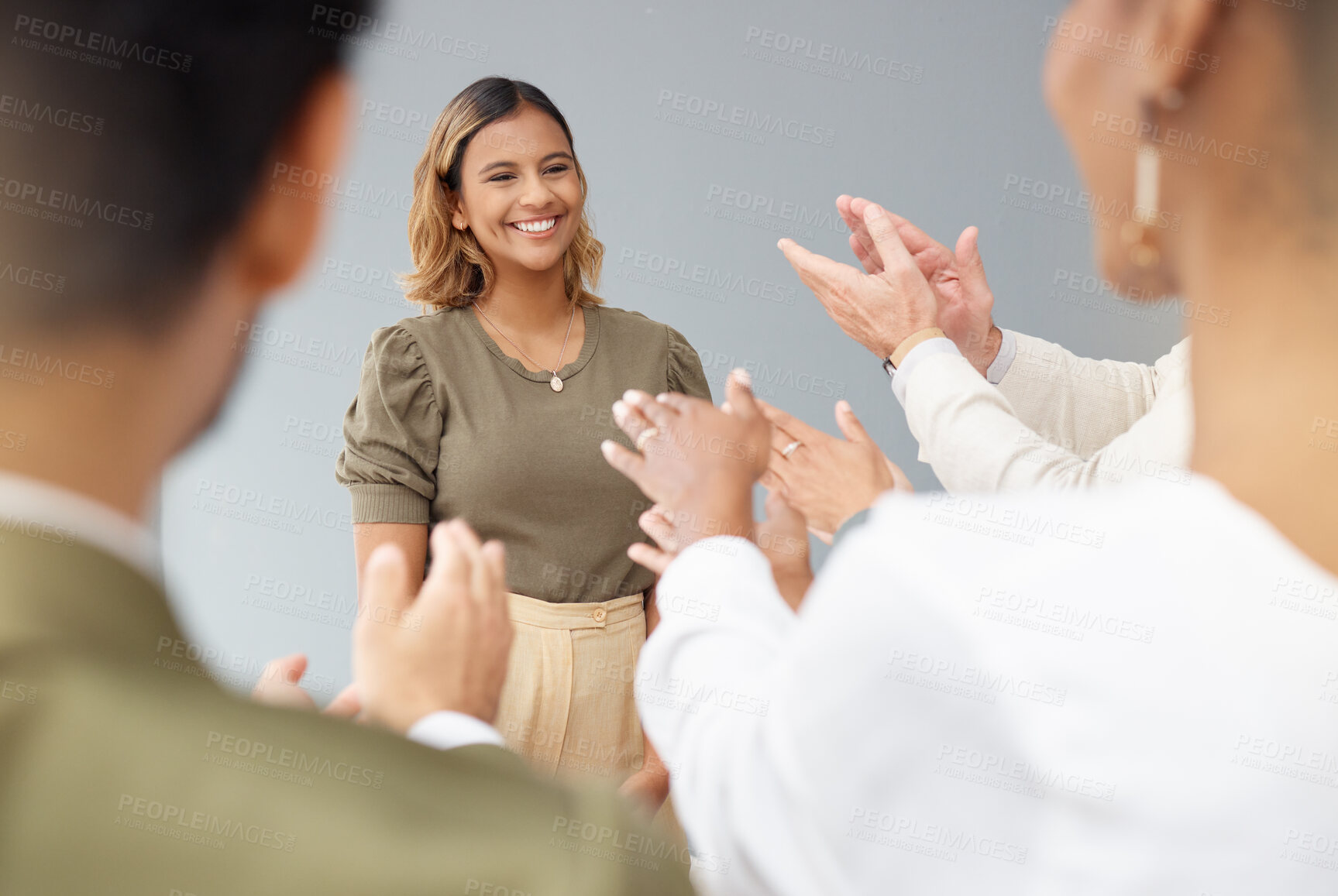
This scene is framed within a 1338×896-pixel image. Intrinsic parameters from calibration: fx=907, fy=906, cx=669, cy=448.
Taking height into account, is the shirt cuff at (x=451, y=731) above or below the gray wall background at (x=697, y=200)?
below

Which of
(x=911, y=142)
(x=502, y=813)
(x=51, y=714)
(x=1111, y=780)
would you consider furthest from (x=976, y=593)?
(x=911, y=142)

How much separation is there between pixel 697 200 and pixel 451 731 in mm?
913

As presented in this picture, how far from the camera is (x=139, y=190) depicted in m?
0.38

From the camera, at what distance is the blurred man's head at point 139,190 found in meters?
0.36

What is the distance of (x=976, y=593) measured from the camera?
47 centimetres

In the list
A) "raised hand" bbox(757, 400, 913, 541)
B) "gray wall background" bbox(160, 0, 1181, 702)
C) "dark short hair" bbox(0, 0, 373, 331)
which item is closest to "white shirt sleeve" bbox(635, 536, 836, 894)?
"raised hand" bbox(757, 400, 913, 541)

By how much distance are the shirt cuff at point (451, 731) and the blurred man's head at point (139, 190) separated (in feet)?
0.58

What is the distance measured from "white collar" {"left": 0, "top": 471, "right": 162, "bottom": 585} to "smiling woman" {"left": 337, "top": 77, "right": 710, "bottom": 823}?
43 centimetres

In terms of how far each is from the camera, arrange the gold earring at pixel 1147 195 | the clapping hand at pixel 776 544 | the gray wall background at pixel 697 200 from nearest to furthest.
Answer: the gold earring at pixel 1147 195 → the clapping hand at pixel 776 544 → the gray wall background at pixel 697 200

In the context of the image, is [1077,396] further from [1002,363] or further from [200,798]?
[200,798]

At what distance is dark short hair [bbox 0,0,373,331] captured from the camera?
0.36 m

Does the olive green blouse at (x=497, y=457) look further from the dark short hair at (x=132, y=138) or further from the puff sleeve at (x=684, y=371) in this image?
the dark short hair at (x=132, y=138)

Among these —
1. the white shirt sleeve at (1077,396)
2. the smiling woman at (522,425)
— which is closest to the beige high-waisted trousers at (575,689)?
the smiling woman at (522,425)

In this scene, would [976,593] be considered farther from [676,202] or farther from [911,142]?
[911,142]
